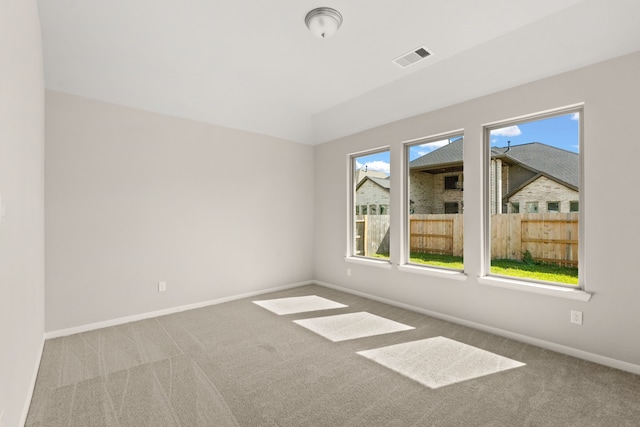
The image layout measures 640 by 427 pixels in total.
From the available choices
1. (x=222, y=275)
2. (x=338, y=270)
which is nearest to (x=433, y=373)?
(x=338, y=270)

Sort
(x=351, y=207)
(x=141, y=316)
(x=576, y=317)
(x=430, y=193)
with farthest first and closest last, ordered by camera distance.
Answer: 1. (x=351, y=207)
2. (x=430, y=193)
3. (x=141, y=316)
4. (x=576, y=317)

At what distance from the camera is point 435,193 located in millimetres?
3994

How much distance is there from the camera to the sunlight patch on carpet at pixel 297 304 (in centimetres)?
404

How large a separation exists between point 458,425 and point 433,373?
1.98ft

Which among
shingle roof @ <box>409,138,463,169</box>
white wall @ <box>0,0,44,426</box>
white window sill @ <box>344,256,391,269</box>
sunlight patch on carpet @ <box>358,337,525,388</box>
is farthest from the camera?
white window sill @ <box>344,256,391,269</box>

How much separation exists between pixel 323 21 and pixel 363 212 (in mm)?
2944

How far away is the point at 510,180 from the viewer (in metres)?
3.33

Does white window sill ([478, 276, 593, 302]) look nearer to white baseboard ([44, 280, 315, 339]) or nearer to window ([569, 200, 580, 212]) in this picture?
window ([569, 200, 580, 212])

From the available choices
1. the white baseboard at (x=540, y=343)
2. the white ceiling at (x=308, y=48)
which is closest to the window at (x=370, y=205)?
the white ceiling at (x=308, y=48)

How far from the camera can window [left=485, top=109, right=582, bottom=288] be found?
2.91 metres

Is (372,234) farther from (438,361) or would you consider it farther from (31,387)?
(31,387)

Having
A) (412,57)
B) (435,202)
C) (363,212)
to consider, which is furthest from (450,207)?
(412,57)

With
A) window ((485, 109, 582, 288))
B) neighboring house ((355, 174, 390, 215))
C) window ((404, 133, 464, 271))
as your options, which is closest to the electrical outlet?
window ((485, 109, 582, 288))

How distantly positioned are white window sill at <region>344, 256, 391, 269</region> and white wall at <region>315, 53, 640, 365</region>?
1.25 ft
